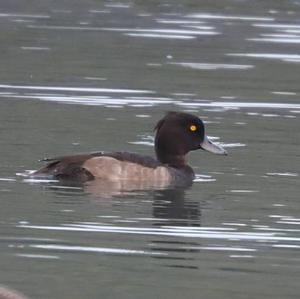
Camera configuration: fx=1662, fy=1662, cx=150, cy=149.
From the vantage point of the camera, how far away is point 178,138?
16812 millimetres

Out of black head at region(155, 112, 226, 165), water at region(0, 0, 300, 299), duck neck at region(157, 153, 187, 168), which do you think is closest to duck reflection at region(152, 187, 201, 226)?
water at region(0, 0, 300, 299)

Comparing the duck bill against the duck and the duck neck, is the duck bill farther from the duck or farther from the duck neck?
the duck neck

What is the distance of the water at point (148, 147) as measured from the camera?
11.4m

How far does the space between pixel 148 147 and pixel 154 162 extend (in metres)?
1.73

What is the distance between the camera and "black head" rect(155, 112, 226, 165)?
16766 millimetres

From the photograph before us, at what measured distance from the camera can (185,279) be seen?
440 inches

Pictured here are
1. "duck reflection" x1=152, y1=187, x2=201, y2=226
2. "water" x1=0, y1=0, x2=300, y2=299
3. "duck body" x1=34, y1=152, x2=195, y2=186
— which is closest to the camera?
"water" x1=0, y1=0, x2=300, y2=299

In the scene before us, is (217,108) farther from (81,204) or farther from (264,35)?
Result: (264,35)

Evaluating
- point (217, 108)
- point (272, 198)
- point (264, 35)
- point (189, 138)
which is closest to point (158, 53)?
point (264, 35)

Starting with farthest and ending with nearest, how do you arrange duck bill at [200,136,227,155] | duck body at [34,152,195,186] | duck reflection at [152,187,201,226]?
duck bill at [200,136,227,155] → duck body at [34,152,195,186] → duck reflection at [152,187,201,226]

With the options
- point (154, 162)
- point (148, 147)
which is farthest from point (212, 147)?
point (148, 147)

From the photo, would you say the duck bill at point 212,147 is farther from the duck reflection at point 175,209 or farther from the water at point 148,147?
the duck reflection at point 175,209

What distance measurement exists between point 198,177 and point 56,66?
27.2ft

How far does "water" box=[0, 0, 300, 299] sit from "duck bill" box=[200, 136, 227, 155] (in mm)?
240
